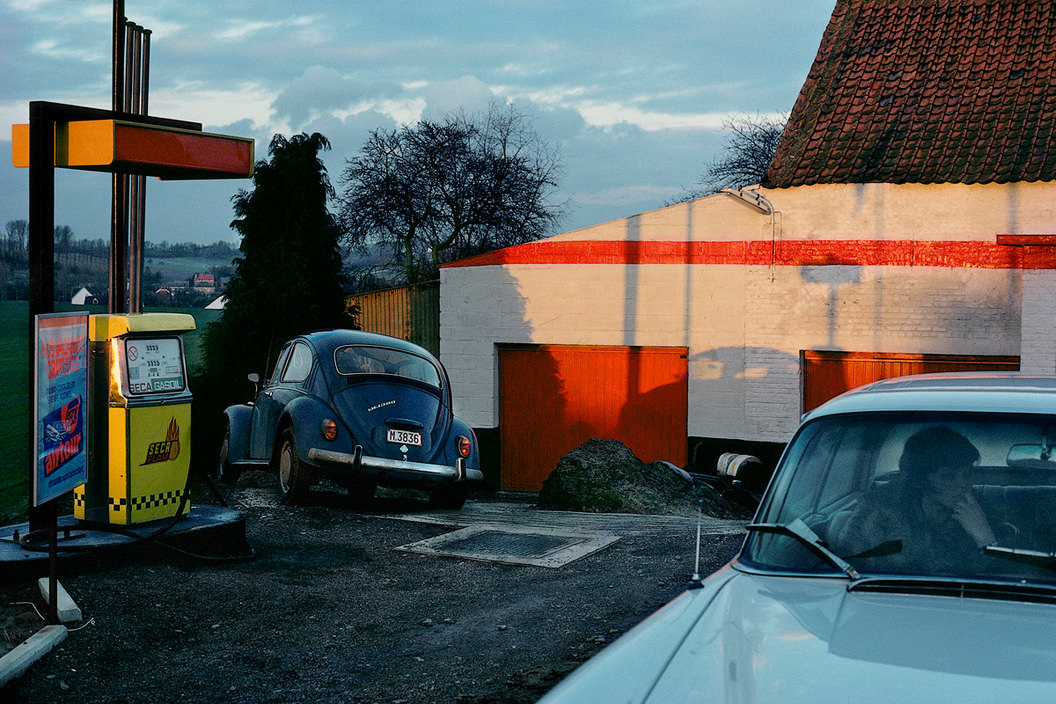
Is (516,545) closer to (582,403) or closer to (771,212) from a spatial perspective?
(582,403)

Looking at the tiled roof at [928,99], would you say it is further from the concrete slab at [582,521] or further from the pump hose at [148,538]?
the pump hose at [148,538]

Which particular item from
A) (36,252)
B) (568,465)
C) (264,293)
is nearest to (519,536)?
(568,465)

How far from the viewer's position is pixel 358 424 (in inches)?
440

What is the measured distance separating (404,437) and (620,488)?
3.22 m

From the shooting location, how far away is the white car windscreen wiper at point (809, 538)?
10.7 ft

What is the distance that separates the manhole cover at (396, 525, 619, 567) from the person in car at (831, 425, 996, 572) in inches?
205

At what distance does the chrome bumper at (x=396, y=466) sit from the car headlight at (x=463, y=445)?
0.11 m

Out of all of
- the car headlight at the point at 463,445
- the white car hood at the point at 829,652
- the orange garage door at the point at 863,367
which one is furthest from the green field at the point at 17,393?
the orange garage door at the point at 863,367

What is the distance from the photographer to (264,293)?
52.7 ft

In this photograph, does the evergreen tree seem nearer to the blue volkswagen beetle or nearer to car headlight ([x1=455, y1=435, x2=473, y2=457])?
the blue volkswagen beetle

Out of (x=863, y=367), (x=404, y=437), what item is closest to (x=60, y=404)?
(x=404, y=437)

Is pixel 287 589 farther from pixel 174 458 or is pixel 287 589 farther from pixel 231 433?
pixel 231 433

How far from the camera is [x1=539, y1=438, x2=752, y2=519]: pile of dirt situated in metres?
13.1

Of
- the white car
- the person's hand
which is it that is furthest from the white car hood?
the person's hand
